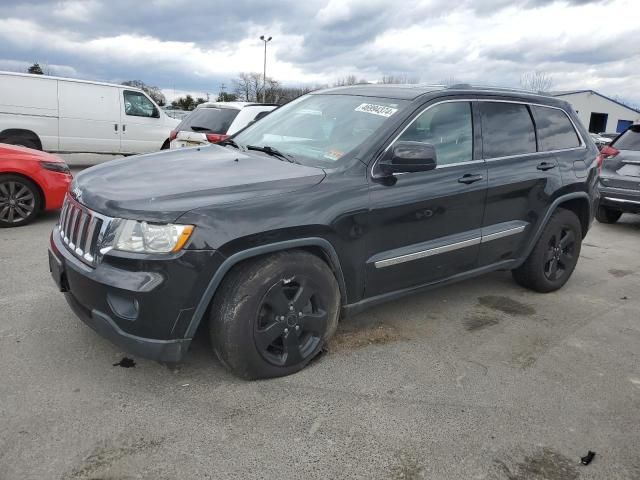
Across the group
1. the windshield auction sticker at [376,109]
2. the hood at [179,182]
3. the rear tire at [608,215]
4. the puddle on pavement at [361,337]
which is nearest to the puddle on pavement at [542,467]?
the puddle on pavement at [361,337]

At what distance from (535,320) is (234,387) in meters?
2.61

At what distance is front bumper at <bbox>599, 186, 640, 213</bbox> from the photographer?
25.6ft

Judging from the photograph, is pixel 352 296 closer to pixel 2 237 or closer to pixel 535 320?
pixel 535 320

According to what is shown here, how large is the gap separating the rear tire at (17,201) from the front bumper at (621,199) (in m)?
A: 8.08

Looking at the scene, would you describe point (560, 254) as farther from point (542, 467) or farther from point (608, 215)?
point (608, 215)

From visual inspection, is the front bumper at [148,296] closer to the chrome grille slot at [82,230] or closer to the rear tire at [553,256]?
the chrome grille slot at [82,230]

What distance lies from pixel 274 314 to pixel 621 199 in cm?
700

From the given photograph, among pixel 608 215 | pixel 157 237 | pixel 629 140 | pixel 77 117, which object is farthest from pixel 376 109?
pixel 77 117

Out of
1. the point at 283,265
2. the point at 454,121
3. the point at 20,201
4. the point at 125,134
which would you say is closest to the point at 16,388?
the point at 283,265

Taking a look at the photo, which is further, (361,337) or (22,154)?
(22,154)

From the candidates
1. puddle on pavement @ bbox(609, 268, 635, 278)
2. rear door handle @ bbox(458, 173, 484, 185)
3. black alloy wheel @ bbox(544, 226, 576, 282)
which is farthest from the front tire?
puddle on pavement @ bbox(609, 268, 635, 278)

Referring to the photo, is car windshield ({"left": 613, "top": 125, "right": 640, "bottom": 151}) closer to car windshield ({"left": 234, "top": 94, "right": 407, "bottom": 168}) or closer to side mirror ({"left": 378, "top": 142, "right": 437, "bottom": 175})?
car windshield ({"left": 234, "top": 94, "right": 407, "bottom": 168})

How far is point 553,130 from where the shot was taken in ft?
15.4

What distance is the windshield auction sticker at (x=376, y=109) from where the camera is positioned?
3594 mm
